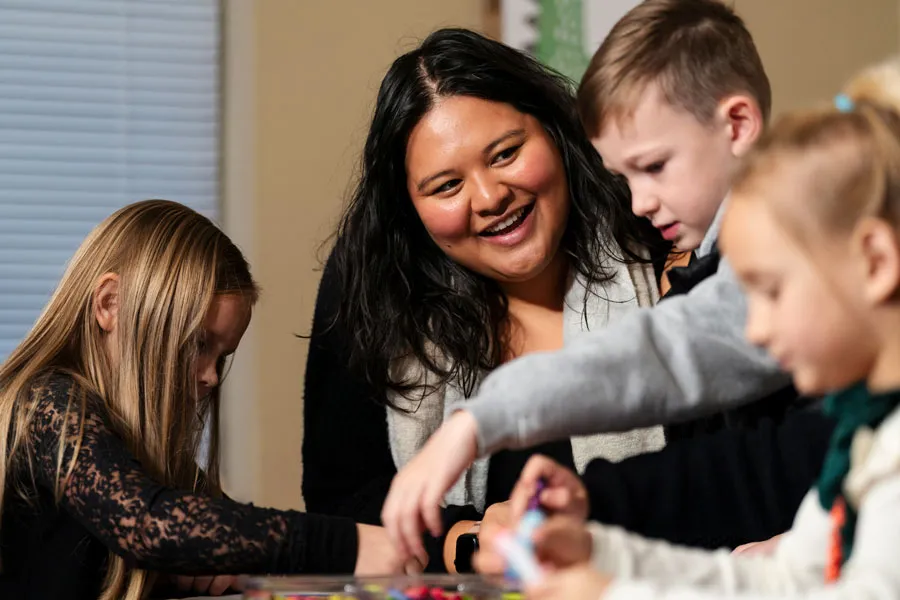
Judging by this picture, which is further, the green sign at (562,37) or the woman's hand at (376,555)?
the green sign at (562,37)

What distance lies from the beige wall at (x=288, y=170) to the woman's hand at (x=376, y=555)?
1.48 metres

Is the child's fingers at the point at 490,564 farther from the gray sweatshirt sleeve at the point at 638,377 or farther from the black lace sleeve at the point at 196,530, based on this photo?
the black lace sleeve at the point at 196,530

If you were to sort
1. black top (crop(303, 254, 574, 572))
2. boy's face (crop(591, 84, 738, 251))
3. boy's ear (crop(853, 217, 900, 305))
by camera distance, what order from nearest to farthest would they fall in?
boy's ear (crop(853, 217, 900, 305)), boy's face (crop(591, 84, 738, 251)), black top (crop(303, 254, 574, 572))

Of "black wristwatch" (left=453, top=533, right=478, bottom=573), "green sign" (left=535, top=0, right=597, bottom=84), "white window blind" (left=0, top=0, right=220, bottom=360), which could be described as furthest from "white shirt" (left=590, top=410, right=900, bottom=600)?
"white window blind" (left=0, top=0, right=220, bottom=360)

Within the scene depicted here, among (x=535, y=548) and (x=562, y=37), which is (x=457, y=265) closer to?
(x=535, y=548)

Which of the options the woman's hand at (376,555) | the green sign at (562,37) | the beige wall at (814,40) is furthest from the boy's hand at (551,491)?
the beige wall at (814,40)

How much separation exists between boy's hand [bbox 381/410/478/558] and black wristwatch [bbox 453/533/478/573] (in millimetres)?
395

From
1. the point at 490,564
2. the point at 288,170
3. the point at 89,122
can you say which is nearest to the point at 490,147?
the point at 490,564

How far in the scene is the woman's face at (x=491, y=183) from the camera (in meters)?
1.55

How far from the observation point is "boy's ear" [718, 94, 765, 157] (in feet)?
3.74

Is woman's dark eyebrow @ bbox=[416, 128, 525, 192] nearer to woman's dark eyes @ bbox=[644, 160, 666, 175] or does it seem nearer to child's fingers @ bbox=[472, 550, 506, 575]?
woman's dark eyes @ bbox=[644, 160, 666, 175]

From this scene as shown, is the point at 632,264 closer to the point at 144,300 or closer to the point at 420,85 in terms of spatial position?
the point at 420,85

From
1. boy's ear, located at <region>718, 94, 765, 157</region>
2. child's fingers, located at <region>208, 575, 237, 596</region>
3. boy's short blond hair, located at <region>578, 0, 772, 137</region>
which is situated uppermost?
boy's short blond hair, located at <region>578, 0, 772, 137</region>

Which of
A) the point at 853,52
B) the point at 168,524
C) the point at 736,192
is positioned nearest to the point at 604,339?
the point at 736,192
